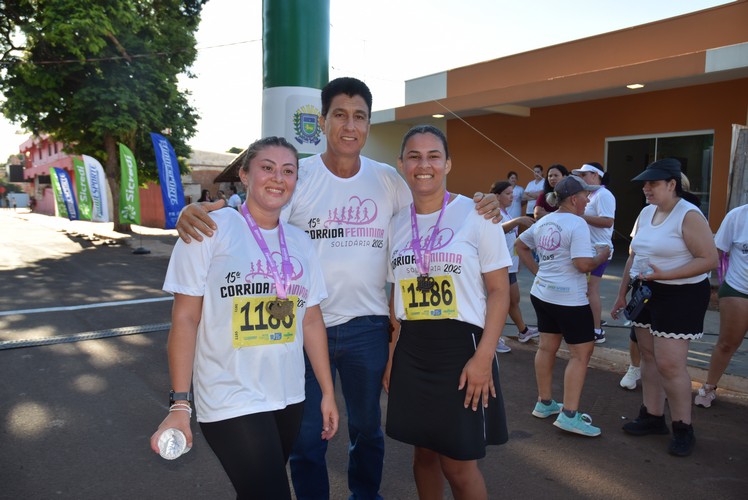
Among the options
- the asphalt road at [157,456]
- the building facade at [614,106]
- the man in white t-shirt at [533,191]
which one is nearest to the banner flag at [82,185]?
the building facade at [614,106]

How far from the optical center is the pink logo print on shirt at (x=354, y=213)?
276 centimetres

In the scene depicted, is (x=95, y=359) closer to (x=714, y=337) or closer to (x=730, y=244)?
(x=730, y=244)

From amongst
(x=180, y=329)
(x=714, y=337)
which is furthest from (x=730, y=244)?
(x=180, y=329)

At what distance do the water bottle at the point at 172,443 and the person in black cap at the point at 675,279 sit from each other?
3236mm

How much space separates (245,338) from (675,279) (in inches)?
121

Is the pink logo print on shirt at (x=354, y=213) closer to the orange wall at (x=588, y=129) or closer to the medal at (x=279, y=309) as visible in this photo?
the medal at (x=279, y=309)

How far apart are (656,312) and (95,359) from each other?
5430 mm

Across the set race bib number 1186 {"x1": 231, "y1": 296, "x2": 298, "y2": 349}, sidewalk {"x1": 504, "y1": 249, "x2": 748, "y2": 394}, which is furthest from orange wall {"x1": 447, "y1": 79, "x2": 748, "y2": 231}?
race bib number 1186 {"x1": 231, "y1": 296, "x2": 298, "y2": 349}

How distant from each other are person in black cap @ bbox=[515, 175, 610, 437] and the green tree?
58.6ft

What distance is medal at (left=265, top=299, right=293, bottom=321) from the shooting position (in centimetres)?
217

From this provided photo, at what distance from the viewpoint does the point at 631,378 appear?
506cm

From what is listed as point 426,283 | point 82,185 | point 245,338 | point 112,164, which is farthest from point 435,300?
point 112,164

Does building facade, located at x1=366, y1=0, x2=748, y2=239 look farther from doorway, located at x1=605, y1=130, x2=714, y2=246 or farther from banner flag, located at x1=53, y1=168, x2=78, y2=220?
banner flag, located at x1=53, y1=168, x2=78, y2=220

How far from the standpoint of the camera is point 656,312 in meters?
3.89
